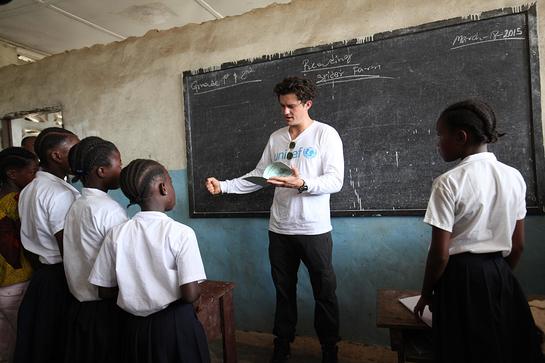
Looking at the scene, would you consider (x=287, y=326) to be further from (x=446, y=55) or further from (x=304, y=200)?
(x=446, y=55)

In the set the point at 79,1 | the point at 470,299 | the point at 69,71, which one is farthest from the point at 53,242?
the point at 69,71

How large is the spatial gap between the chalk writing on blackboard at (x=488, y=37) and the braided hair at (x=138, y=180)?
6.24 ft

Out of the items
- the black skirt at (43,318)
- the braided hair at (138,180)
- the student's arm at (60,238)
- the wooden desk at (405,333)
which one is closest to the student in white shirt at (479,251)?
the wooden desk at (405,333)

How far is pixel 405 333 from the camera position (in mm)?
1501

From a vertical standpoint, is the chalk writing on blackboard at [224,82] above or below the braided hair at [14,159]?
above

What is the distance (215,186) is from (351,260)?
1.07 metres

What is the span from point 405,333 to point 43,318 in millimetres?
1633

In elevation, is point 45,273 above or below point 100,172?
below

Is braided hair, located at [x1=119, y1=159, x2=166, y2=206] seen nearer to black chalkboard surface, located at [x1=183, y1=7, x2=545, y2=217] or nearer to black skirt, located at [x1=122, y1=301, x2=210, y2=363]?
black skirt, located at [x1=122, y1=301, x2=210, y2=363]

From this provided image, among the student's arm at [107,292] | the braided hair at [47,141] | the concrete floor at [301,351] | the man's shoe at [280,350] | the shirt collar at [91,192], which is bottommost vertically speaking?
the concrete floor at [301,351]

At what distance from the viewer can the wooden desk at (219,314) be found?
1710 mm

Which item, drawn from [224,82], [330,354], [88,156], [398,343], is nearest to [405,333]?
[398,343]

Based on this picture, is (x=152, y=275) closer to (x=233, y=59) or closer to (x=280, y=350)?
(x=280, y=350)

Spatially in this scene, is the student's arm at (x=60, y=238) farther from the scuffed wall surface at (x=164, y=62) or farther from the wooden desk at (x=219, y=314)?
the scuffed wall surface at (x=164, y=62)
